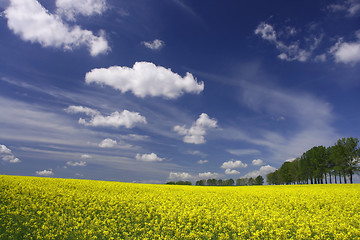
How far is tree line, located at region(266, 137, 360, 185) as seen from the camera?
64.9 metres

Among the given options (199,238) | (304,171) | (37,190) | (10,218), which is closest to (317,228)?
(199,238)

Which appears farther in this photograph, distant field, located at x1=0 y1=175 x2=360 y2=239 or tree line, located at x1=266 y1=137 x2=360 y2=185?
tree line, located at x1=266 y1=137 x2=360 y2=185

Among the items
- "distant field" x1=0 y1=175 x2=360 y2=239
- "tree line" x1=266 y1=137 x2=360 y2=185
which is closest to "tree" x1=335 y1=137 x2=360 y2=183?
"tree line" x1=266 y1=137 x2=360 y2=185

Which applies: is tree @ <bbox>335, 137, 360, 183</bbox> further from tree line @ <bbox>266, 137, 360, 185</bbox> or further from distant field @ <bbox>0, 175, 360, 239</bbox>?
distant field @ <bbox>0, 175, 360, 239</bbox>

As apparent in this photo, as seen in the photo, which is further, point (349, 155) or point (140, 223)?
point (349, 155)

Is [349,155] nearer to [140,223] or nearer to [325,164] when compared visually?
[325,164]

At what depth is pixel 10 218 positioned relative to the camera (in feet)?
39.0

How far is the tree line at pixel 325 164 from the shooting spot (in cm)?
6492

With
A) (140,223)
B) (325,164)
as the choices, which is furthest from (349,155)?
(140,223)

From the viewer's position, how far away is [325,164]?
76.1m

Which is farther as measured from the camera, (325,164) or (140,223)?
(325,164)

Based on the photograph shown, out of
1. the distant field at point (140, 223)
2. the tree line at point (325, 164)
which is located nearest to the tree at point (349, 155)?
the tree line at point (325, 164)

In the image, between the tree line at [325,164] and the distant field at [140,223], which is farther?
the tree line at [325,164]

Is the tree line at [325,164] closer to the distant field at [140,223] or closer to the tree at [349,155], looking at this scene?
the tree at [349,155]
